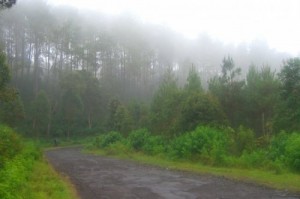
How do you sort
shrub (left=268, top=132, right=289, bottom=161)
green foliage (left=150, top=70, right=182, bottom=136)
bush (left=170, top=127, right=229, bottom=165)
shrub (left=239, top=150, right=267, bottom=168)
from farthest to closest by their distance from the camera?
green foliage (left=150, top=70, right=182, bottom=136)
bush (left=170, top=127, right=229, bottom=165)
shrub (left=239, top=150, right=267, bottom=168)
shrub (left=268, top=132, right=289, bottom=161)

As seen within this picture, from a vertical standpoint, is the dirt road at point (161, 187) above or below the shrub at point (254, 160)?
below

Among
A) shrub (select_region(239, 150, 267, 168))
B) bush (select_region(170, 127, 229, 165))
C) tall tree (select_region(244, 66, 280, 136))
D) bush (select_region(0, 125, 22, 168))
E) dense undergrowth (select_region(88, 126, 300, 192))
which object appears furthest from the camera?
tall tree (select_region(244, 66, 280, 136))

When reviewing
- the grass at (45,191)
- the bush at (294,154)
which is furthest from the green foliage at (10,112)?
the bush at (294,154)

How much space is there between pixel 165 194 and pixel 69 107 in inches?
2167

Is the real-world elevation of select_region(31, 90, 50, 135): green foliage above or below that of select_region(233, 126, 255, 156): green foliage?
above

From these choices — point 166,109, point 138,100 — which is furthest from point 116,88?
point 166,109

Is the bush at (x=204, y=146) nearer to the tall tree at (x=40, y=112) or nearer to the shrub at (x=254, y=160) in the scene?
the shrub at (x=254, y=160)

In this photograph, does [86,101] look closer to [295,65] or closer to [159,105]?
[159,105]

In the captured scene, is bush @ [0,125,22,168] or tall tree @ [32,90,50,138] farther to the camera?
tall tree @ [32,90,50,138]

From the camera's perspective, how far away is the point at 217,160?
26.8 metres

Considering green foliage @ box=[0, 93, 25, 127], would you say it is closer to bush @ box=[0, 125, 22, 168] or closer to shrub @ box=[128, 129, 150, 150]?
shrub @ box=[128, 129, 150, 150]

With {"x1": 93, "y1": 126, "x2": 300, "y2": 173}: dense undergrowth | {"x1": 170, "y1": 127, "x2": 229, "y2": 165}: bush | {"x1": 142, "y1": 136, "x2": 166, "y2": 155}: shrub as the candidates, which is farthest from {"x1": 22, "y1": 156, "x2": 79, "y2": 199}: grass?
{"x1": 142, "y1": 136, "x2": 166, "y2": 155}: shrub

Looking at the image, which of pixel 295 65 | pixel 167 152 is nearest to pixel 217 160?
pixel 167 152

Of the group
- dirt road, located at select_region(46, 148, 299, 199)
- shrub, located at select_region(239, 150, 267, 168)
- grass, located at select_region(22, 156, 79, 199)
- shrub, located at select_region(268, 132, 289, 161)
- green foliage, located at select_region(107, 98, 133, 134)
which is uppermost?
green foliage, located at select_region(107, 98, 133, 134)
